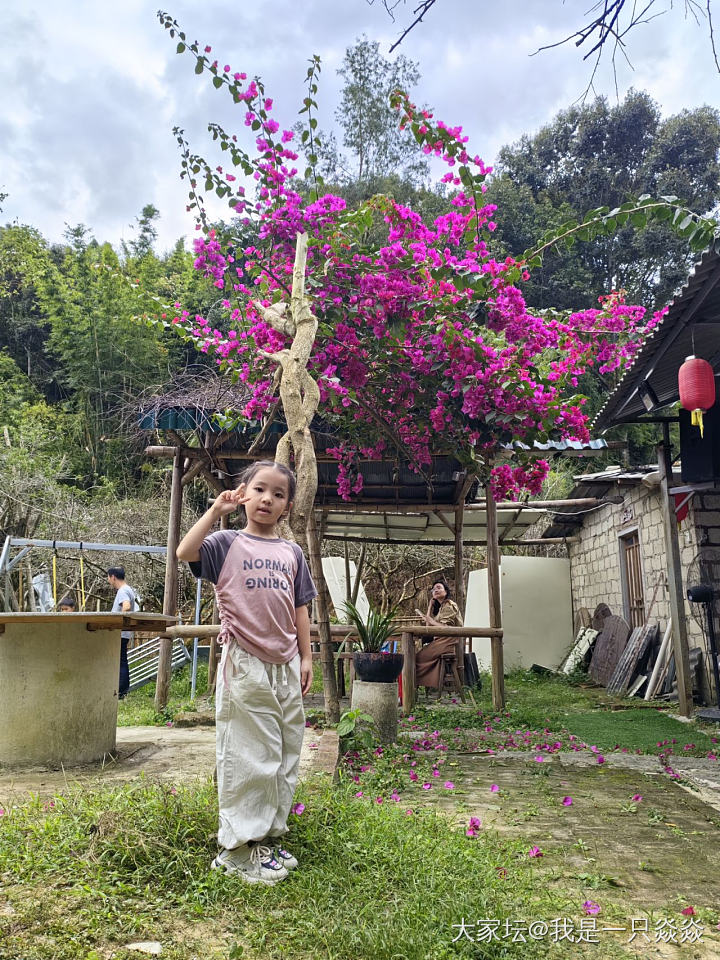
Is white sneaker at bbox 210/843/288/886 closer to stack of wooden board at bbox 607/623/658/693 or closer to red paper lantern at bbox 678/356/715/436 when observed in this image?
red paper lantern at bbox 678/356/715/436

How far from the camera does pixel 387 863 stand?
244 centimetres

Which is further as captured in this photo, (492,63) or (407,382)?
(407,382)

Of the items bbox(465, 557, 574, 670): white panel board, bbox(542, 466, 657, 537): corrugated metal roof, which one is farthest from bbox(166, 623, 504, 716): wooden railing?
bbox(465, 557, 574, 670): white panel board

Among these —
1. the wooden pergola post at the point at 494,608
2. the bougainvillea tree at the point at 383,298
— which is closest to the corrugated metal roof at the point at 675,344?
the bougainvillea tree at the point at 383,298

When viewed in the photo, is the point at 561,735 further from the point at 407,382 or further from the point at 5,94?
the point at 5,94

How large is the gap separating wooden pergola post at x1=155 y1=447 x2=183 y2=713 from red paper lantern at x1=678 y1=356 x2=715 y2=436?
463 centimetres

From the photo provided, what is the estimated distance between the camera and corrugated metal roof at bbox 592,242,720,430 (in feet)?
15.1

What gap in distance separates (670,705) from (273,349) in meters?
5.80

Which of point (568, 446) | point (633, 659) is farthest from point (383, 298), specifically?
point (633, 659)

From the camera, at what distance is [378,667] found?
517cm

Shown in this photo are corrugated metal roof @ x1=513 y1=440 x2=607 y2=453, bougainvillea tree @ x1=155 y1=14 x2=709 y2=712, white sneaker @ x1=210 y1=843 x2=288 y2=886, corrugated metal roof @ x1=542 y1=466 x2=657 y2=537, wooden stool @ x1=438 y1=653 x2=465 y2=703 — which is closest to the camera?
white sneaker @ x1=210 y1=843 x2=288 y2=886

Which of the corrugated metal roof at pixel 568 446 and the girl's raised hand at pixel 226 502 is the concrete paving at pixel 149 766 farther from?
the corrugated metal roof at pixel 568 446

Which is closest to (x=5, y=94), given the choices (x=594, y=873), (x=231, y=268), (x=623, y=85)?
(x=231, y=268)

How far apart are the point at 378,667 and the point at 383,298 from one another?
2.66 m
